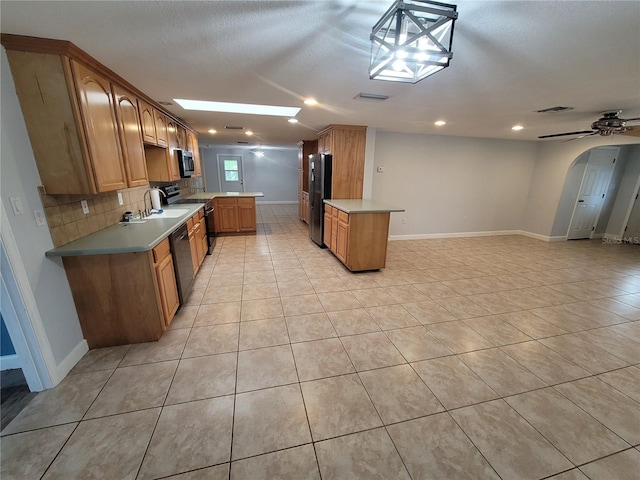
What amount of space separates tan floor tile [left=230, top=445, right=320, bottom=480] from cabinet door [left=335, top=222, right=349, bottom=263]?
2552 millimetres

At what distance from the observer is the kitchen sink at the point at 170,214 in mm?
3027

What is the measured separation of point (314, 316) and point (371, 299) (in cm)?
Answer: 76

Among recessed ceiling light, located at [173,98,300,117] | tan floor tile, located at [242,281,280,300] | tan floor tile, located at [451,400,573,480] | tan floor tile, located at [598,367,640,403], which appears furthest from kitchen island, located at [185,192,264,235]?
A: tan floor tile, located at [598,367,640,403]

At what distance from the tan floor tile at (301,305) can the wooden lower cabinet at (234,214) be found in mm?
3235

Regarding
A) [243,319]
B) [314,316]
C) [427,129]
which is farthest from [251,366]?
[427,129]

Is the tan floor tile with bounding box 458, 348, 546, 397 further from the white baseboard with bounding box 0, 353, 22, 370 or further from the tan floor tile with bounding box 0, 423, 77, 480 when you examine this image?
the white baseboard with bounding box 0, 353, 22, 370

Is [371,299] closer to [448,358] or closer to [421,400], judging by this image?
[448,358]

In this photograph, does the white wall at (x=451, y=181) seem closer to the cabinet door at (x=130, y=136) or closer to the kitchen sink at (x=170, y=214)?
the kitchen sink at (x=170, y=214)

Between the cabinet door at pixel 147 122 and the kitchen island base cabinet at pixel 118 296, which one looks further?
the cabinet door at pixel 147 122

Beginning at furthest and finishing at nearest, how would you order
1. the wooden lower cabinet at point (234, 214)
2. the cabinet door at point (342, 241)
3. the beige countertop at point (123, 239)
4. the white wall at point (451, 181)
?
the wooden lower cabinet at point (234, 214) → the white wall at point (451, 181) → the cabinet door at point (342, 241) → the beige countertop at point (123, 239)

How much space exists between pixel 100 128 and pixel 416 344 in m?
3.08

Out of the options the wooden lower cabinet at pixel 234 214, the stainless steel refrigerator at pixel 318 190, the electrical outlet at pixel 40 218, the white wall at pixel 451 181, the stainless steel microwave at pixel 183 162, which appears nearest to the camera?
the electrical outlet at pixel 40 218

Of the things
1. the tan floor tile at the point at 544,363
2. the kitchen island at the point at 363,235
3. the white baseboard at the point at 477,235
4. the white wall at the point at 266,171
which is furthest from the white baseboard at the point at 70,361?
the white wall at the point at 266,171

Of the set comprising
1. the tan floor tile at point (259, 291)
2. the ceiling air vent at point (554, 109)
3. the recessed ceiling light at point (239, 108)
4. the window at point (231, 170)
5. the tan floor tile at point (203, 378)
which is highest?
the recessed ceiling light at point (239, 108)
